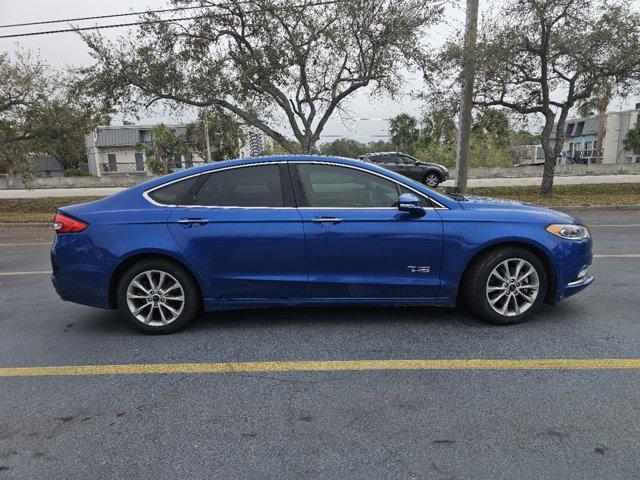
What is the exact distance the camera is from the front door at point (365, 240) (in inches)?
161

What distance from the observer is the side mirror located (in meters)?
4.04

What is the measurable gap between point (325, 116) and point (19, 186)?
26996mm

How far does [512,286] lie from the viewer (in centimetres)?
417

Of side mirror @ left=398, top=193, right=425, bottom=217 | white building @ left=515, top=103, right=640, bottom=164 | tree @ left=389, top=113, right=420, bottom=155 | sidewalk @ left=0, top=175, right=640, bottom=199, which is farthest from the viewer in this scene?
white building @ left=515, top=103, right=640, bottom=164

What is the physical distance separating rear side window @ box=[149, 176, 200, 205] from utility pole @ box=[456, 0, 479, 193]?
33.2 feet

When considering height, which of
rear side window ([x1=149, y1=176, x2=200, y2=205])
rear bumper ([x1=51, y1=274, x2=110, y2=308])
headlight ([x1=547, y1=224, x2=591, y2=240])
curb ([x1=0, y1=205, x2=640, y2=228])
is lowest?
curb ([x1=0, y1=205, x2=640, y2=228])

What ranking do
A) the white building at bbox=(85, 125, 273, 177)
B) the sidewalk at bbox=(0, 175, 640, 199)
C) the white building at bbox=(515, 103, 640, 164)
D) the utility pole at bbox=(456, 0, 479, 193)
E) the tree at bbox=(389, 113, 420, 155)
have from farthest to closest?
the white building at bbox=(85, 125, 273, 177) → the white building at bbox=(515, 103, 640, 164) → the tree at bbox=(389, 113, 420, 155) → the sidewalk at bbox=(0, 175, 640, 199) → the utility pole at bbox=(456, 0, 479, 193)

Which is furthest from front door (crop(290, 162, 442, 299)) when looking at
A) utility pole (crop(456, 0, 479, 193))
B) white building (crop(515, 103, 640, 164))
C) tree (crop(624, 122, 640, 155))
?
white building (crop(515, 103, 640, 164))

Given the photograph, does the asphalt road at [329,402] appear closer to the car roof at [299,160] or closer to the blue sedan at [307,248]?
the blue sedan at [307,248]

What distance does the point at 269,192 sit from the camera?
4.25 meters

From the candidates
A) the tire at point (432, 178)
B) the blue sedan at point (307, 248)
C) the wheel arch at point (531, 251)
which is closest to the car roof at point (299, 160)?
the blue sedan at point (307, 248)

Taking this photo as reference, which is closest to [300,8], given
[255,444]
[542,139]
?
[542,139]

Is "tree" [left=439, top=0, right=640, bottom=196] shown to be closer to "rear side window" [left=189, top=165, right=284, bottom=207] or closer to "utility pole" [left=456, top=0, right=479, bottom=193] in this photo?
"utility pole" [left=456, top=0, right=479, bottom=193]

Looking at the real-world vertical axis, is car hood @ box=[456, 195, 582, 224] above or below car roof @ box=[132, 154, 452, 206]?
below
